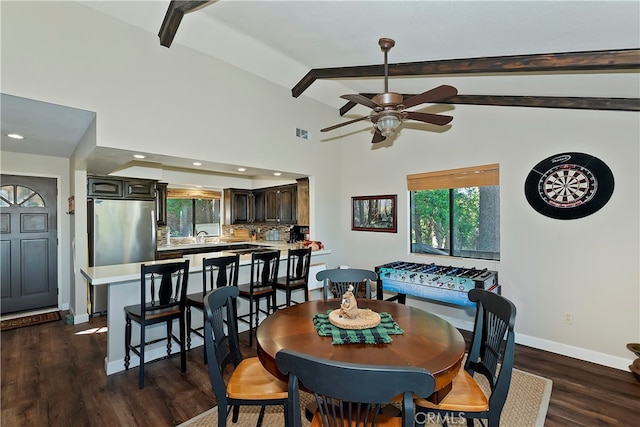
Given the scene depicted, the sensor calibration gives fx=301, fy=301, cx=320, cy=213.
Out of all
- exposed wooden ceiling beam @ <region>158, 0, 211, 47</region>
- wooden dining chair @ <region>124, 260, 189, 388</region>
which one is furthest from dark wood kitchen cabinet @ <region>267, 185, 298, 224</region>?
exposed wooden ceiling beam @ <region>158, 0, 211, 47</region>

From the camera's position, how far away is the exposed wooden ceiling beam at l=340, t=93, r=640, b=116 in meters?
2.82

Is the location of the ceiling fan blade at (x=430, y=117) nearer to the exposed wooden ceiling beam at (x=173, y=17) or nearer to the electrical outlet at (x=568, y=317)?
the exposed wooden ceiling beam at (x=173, y=17)

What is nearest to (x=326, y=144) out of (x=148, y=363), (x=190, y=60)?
(x=190, y=60)

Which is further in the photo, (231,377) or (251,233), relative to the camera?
(251,233)

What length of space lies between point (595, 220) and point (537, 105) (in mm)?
1332

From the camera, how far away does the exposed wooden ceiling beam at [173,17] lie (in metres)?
2.58

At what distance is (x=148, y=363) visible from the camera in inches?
121

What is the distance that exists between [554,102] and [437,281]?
2253mm

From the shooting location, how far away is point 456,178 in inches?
159

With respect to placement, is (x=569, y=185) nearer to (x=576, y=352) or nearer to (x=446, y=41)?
(x=576, y=352)

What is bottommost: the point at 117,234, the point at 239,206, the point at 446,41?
the point at 117,234

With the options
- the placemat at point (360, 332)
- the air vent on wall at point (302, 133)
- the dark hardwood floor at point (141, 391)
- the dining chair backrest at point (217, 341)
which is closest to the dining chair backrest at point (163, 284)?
the dark hardwood floor at point (141, 391)

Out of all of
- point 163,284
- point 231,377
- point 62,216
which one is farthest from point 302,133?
point 62,216

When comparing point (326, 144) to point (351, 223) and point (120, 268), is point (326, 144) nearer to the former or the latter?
point (351, 223)
